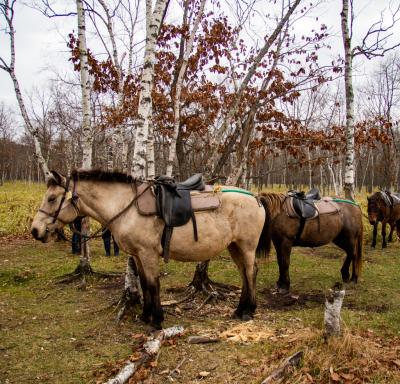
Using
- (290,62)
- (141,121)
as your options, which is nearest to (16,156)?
(290,62)

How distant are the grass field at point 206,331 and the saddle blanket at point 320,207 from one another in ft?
5.01

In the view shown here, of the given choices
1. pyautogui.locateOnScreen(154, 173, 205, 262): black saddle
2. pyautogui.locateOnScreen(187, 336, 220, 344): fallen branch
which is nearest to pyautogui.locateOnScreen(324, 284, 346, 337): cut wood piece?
pyautogui.locateOnScreen(187, 336, 220, 344): fallen branch

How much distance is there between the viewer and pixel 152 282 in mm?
4805

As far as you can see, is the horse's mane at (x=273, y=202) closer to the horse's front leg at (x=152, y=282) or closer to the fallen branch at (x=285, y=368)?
the horse's front leg at (x=152, y=282)

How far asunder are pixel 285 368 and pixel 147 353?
1526 millimetres

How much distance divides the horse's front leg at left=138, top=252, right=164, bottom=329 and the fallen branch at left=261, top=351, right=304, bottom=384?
187 centimetres

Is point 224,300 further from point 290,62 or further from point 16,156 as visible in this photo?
point 16,156

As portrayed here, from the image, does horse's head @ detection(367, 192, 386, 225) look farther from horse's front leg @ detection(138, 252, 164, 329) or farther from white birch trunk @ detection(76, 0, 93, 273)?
horse's front leg @ detection(138, 252, 164, 329)

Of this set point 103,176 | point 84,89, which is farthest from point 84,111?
point 103,176

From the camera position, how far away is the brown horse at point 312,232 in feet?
22.5

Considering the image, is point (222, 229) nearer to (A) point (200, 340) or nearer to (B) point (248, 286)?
(B) point (248, 286)

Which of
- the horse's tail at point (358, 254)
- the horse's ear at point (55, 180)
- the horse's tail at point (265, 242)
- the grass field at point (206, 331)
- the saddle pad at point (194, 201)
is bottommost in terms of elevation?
the grass field at point (206, 331)

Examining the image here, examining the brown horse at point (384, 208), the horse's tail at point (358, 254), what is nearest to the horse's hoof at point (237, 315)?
the horse's tail at point (358, 254)

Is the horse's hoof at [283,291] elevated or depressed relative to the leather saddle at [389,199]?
depressed
